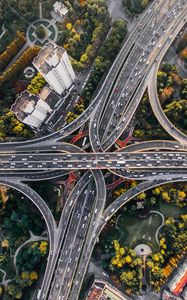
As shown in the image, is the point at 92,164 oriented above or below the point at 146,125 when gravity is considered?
below

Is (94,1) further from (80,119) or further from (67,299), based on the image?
(67,299)

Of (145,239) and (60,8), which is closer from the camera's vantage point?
(145,239)

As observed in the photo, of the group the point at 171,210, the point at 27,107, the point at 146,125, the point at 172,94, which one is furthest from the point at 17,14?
the point at 171,210

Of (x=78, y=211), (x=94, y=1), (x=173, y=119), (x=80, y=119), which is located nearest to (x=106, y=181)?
(x=78, y=211)

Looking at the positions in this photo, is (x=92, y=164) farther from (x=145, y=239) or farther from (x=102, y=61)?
(x=102, y=61)

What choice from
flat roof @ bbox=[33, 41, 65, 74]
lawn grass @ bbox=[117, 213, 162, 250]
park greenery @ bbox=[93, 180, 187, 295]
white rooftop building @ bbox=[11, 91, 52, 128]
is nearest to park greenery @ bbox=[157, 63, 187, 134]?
park greenery @ bbox=[93, 180, 187, 295]

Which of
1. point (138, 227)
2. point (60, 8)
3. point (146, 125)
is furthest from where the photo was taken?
point (60, 8)
